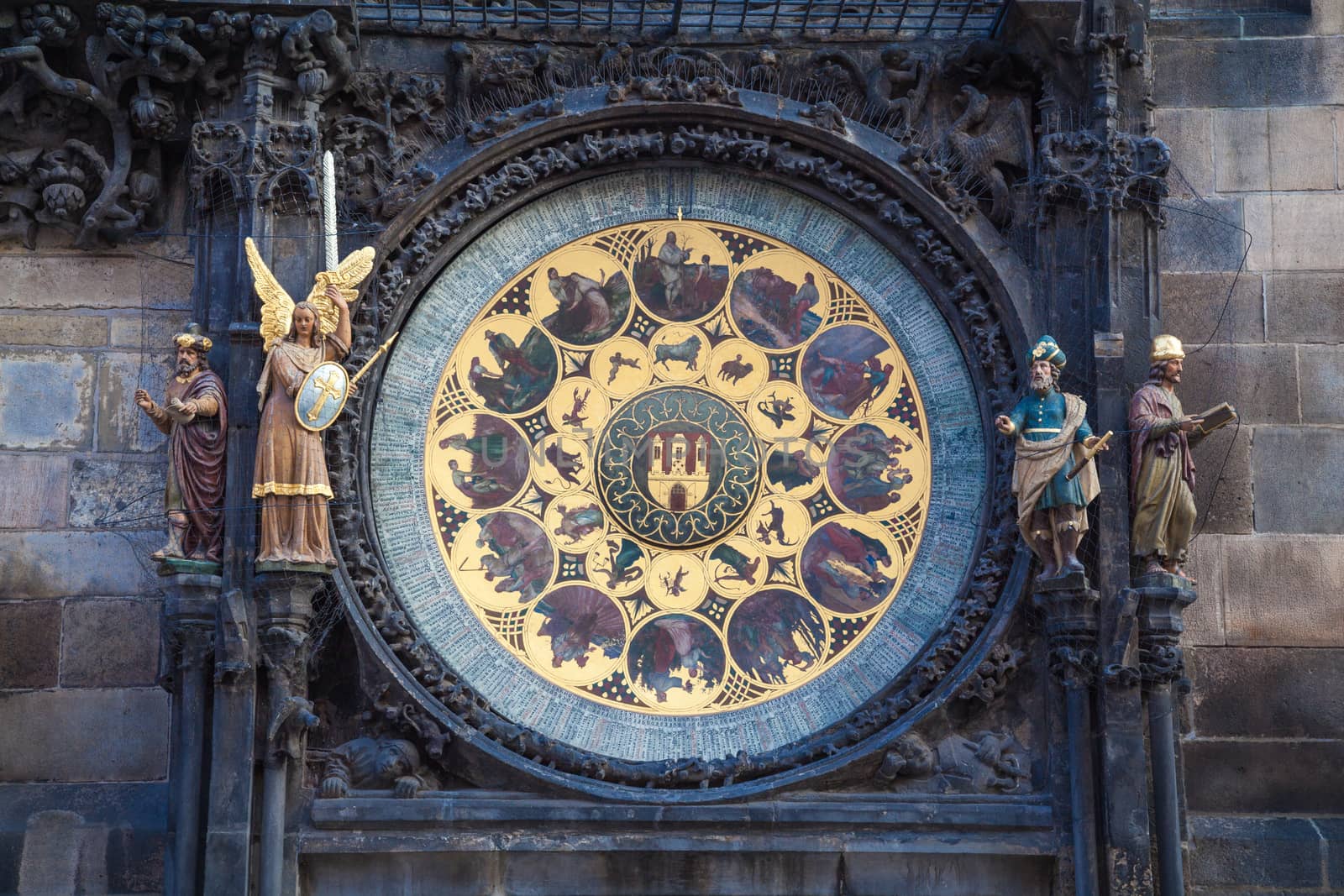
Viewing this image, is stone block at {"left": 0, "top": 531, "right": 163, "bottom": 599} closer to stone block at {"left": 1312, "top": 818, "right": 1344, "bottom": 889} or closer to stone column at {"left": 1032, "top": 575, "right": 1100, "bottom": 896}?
stone column at {"left": 1032, "top": 575, "right": 1100, "bottom": 896}

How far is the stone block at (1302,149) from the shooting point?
43.0 feet

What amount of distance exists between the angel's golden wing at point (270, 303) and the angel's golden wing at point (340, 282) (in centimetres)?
14

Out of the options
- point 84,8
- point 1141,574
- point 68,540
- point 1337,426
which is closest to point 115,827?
point 68,540

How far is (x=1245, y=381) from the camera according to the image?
12.9 metres

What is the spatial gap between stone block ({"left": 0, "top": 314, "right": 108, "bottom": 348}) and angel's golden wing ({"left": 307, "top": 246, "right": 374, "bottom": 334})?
51.0 inches

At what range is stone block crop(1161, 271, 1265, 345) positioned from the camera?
12.9 metres

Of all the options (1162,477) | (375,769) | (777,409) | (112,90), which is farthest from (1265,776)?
(112,90)

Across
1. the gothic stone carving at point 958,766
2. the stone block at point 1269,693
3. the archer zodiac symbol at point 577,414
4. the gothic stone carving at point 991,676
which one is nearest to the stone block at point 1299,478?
the stone block at point 1269,693

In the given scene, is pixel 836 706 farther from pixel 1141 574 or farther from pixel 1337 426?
pixel 1337 426

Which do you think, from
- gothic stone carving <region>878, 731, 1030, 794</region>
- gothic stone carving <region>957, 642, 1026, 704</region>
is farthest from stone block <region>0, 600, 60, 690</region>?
gothic stone carving <region>957, 642, 1026, 704</region>

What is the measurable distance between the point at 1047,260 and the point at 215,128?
13.8 feet

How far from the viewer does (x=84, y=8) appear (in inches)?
488

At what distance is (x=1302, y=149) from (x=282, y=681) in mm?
5959

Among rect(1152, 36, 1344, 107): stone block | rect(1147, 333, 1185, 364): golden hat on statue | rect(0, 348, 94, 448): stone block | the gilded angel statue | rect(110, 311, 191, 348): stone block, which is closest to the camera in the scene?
the gilded angel statue
